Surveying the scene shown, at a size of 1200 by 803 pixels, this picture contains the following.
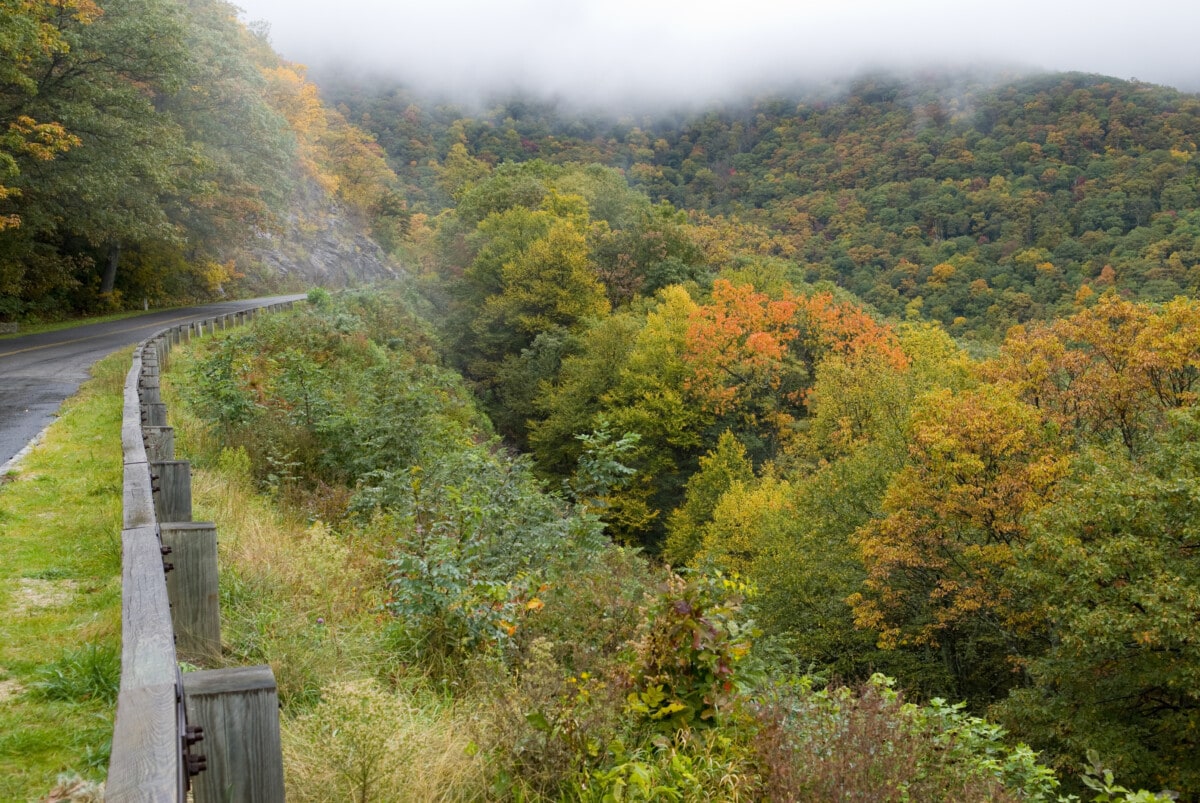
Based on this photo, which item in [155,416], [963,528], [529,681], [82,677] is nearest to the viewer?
[82,677]

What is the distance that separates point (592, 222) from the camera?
53562 mm

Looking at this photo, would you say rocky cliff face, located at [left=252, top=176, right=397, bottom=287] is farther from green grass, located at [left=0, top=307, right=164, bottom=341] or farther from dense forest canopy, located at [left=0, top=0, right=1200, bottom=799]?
green grass, located at [left=0, top=307, right=164, bottom=341]

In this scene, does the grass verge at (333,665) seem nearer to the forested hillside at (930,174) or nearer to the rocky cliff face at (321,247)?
the rocky cliff face at (321,247)

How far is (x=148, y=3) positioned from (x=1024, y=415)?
2673 cm

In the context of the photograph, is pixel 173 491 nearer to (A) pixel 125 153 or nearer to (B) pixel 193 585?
(B) pixel 193 585

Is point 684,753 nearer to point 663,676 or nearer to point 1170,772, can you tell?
point 663,676

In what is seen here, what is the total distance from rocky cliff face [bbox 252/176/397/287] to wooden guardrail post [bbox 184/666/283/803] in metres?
51.2

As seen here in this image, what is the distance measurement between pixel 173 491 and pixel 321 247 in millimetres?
58525

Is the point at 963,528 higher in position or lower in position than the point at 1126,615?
lower

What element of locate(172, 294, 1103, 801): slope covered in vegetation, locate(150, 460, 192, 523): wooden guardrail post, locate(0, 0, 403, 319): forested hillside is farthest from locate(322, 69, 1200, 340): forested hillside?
locate(150, 460, 192, 523): wooden guardrail post

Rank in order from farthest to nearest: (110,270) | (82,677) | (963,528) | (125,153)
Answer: (110,270)
(125,153)
(963,528)
(82,677)

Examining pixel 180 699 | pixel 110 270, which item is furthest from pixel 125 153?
pixel 180 699

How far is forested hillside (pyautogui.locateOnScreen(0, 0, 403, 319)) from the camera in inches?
832

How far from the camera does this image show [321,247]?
59.1 m
